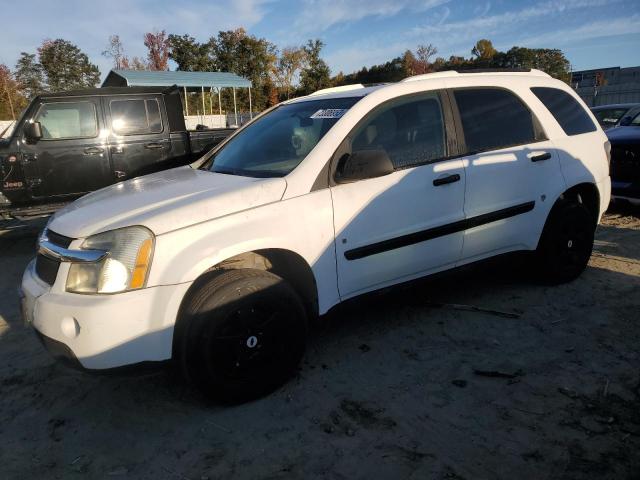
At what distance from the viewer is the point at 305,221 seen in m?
2.75

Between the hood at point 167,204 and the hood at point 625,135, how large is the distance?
5.92m

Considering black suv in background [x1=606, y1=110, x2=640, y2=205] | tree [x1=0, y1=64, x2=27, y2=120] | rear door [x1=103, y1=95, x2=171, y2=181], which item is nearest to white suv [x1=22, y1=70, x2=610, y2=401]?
black suv in background [x1=606, y1=110, x2=640, y2=205]

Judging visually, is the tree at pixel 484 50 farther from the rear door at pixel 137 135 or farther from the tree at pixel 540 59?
the rear door at pixel 137 135

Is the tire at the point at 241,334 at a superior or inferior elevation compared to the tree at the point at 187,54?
inferior

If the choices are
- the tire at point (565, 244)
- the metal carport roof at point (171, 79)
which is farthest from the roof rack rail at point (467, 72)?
the metal carport roof at point (171, 79)

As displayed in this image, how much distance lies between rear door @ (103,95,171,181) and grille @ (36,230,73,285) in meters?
4.20

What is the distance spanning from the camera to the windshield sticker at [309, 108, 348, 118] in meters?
3.11

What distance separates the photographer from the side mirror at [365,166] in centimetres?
283

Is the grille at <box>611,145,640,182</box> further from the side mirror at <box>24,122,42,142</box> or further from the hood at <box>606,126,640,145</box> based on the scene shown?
the side mirror at <box>24,122,42,142</box>

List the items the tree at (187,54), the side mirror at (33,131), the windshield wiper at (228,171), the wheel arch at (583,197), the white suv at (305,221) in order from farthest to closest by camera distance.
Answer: the tree at (187,54)
the side mirror at (33,131)
the wheel arch at (583,197)
the windshield wiper at (228,171)
the white suv at (305,221)

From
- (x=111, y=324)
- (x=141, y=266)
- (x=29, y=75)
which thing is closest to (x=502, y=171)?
(x=141, y=266)

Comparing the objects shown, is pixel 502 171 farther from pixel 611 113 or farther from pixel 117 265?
pixel 611 113

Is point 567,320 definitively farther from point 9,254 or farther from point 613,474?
point 9,254

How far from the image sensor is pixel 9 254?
6352mm
